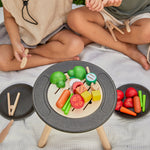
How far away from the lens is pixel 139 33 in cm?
106

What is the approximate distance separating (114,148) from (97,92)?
310 millimetres

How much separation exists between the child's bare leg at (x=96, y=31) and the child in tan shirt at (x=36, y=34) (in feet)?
0.19

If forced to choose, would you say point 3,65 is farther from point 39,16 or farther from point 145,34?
point 145,34

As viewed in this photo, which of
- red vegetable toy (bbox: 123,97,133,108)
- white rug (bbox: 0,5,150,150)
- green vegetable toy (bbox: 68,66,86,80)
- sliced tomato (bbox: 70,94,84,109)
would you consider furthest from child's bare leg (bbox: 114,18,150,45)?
sliced tomato (bbox: 70,94,84,109)

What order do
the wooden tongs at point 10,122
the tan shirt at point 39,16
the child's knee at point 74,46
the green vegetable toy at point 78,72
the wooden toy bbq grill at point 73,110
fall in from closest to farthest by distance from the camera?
the wooden toy bbq grill at point 73,110, the green vegetable toy at point 78,72, the wooden tongs at point 10,122, the tan shirt at point 39,16, the child's knee at point 74,46

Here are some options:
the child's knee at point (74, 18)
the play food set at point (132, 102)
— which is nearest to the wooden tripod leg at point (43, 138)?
the play food set at point (132, 102)

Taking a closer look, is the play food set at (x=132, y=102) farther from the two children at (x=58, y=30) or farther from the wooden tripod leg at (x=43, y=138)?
the wooden tripod leg at (x=43, y=138)

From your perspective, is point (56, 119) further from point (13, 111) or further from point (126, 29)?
point (126, 29)

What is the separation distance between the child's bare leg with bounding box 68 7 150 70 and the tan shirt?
0.06 meters

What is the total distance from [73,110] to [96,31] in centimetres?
60

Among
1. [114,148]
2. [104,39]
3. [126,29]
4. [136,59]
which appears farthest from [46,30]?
[114,148]

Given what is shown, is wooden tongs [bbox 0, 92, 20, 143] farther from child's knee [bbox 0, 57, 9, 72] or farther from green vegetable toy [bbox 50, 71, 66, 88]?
green vegetable toy [bbox 50, 71, 66, 88]

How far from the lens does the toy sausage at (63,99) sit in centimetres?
68

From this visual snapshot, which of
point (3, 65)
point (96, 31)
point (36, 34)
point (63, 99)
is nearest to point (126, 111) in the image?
point (63, 99)
